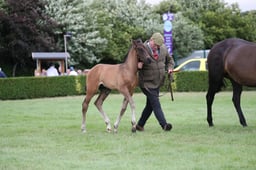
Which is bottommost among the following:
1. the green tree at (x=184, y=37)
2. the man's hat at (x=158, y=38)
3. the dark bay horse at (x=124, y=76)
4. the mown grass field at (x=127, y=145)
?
the green tree at (x=184, y=37)

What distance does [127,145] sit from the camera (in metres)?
9.70

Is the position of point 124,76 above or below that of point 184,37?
above

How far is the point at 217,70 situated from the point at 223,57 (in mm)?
323

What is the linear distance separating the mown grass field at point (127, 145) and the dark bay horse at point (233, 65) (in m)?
0.94

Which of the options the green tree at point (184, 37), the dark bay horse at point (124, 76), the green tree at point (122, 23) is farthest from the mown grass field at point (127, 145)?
the green tree at point (184, 37)

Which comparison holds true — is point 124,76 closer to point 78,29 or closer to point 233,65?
point 233,65

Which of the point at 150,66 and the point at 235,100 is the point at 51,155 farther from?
the point at 235,100

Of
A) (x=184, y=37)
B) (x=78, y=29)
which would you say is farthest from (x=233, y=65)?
(x=184, y=37)

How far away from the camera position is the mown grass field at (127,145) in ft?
26.1

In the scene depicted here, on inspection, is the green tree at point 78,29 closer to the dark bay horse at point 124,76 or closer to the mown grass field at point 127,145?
the mown grass field at point 127,145

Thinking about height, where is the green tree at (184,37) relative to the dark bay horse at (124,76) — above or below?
below

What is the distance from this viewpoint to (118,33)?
5247 cm

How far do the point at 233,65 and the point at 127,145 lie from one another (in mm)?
3706

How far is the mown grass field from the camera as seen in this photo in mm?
7941
